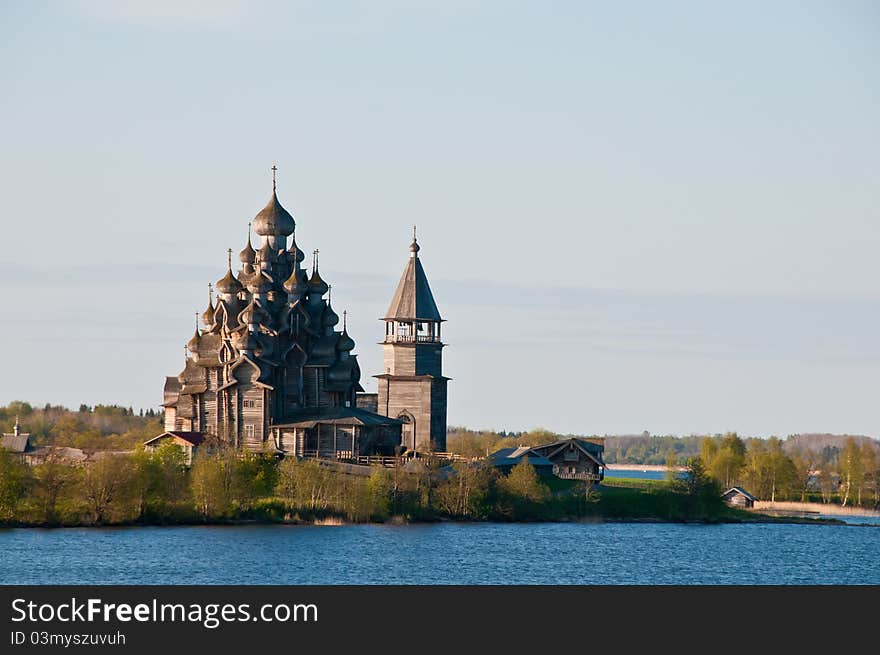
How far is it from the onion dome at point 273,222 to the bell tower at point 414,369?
6472 mm

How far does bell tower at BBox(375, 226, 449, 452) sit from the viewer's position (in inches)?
3893

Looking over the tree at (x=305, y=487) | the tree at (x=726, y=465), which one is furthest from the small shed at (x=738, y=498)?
the tree at (x=305, y=487)

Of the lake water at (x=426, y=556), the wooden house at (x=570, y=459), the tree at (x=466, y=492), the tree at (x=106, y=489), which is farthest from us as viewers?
the wooden house at (x=570, y=459)

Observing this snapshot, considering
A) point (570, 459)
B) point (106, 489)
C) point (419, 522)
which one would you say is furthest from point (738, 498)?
point (106, 489)

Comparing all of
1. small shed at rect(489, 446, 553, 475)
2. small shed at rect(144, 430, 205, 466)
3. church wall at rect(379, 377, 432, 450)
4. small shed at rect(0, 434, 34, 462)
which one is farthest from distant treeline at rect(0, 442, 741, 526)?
small shed at rect(0, 434, 34, 462)

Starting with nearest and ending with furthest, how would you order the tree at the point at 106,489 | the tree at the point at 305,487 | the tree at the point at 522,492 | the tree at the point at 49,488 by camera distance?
the tree at the point at 49,488, the tree at the point at 106,489, the tree at the point at 305,487, the tree at the point at 522,492

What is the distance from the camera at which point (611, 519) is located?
9331 cm

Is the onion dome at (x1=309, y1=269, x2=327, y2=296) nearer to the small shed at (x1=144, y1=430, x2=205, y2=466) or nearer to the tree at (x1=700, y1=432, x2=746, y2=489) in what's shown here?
the small shed at (x1=144, y1=430, x2=205, y2=466)

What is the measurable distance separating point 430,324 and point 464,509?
Result: 1476 centimetres

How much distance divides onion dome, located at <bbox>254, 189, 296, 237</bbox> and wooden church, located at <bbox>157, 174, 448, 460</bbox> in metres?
0.05

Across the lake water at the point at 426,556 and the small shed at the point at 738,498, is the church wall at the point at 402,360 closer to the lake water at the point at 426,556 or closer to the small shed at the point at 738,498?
the lake water at the point at 426,556

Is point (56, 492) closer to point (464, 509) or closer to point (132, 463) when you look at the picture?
point (132, 463)

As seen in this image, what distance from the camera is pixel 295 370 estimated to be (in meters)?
96.9

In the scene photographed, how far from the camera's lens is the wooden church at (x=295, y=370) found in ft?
309
